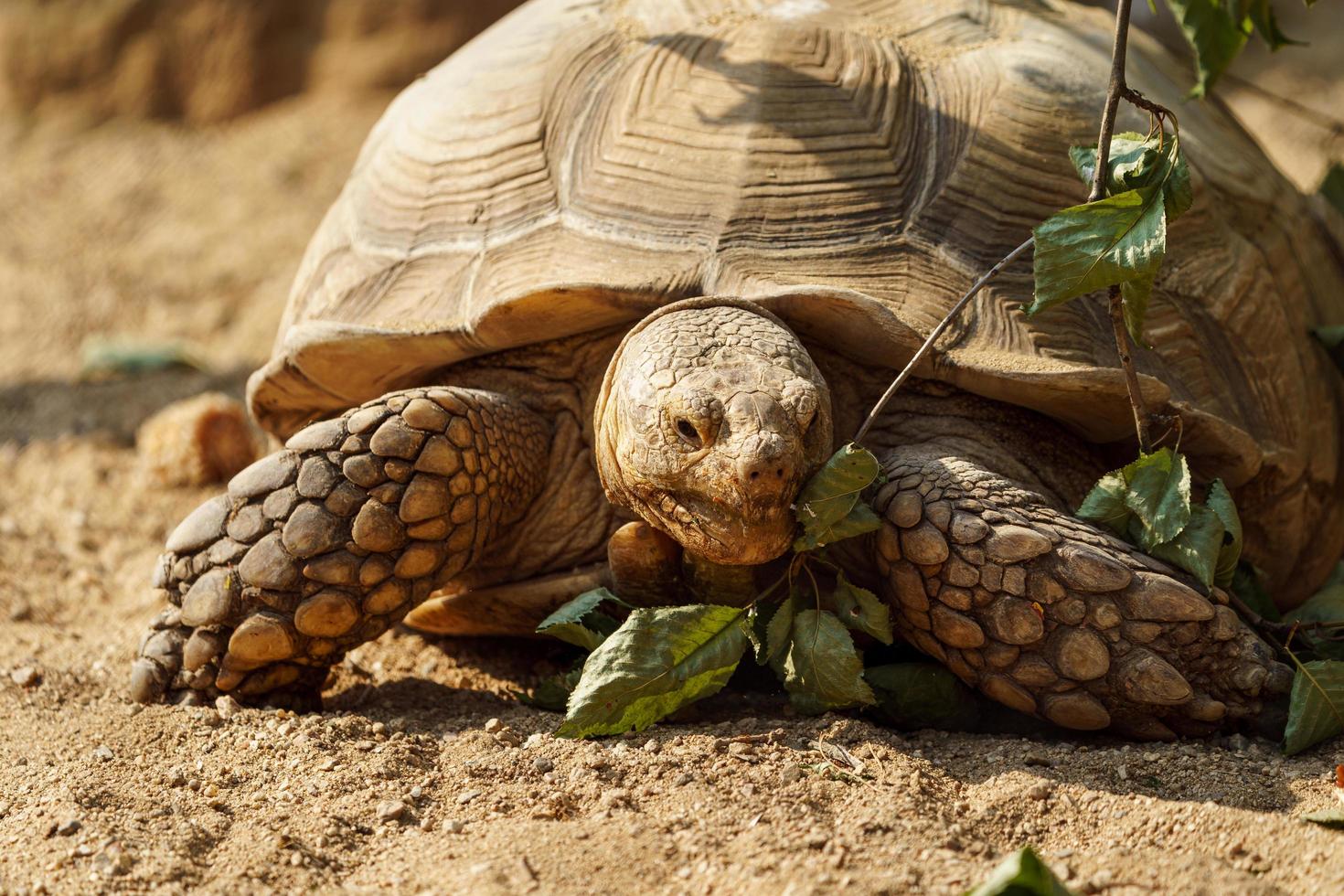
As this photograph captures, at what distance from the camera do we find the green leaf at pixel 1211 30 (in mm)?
3258

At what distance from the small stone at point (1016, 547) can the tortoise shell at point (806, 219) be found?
15.9 inches

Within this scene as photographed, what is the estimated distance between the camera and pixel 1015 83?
3545 millimetres

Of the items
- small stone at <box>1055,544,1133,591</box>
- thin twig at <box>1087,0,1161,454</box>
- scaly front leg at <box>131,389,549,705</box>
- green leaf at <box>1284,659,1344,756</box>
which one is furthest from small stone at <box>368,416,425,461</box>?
green leaf at <box>1284,659,1344,756</box>

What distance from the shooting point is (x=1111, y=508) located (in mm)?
2973

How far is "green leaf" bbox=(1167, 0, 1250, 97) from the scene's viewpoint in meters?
3.26

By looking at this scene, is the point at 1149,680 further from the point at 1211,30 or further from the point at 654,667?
the point at 1211,30

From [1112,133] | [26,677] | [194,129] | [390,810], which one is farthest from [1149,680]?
[194,129]

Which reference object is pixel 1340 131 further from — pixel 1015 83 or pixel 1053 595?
pixel 1053 595

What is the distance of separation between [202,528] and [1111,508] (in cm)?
203

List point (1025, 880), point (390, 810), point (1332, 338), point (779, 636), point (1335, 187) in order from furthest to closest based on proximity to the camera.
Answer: point (1335, 187) → point (1332, 338) → point (779, 636) → point (390, 810) → point (1025, 880)

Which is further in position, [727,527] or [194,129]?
[194,129]

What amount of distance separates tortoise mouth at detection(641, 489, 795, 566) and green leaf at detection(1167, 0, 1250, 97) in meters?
1.62

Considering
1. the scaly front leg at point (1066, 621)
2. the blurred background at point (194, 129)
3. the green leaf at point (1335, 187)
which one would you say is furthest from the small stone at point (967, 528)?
the blurred background at point (194, 129)

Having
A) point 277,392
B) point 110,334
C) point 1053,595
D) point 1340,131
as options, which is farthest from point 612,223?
point 110,334
